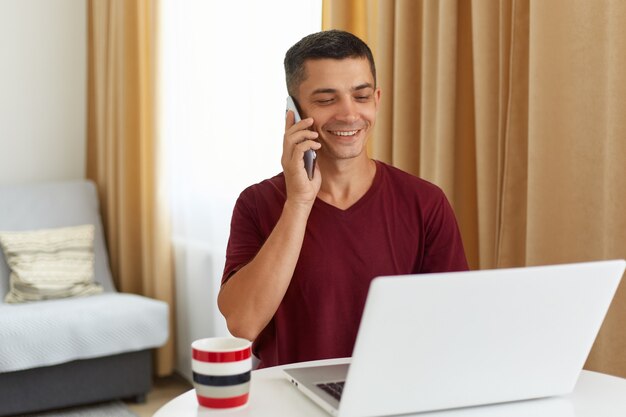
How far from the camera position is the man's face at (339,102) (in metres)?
1.54

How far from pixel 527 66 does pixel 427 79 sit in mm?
302

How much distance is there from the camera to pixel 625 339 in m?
1.63

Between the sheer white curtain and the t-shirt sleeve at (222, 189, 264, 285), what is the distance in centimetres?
123

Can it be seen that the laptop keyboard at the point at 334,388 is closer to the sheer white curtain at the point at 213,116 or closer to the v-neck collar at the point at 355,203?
the v-neck collar at the point at 355,203

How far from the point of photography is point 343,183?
1612 millimetres

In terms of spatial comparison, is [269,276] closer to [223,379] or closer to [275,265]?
[275,265]

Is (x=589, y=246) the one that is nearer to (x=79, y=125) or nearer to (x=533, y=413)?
(x=533, y=413)

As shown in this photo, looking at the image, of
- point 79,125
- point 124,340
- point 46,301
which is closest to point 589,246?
point 124,340

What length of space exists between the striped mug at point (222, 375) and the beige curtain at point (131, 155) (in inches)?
103

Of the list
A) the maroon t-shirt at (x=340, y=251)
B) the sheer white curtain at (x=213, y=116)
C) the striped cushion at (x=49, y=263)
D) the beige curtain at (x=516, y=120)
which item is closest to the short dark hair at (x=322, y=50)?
the maroon t-shirt at (x=340, y=251)

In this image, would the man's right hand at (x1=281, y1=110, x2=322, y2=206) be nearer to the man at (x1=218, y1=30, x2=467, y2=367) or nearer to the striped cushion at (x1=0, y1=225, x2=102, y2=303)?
the man at (x1=218, y1=30, x2=467, y2=367)

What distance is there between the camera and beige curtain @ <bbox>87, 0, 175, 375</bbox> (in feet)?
12.1

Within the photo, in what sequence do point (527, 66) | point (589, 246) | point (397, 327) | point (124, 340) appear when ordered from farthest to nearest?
point (124, 340)
point (527, 66)
point (589, 246)
point (397, 327)

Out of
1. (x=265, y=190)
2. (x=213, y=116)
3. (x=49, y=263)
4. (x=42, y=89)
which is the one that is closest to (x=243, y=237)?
(x=265, y=190)
